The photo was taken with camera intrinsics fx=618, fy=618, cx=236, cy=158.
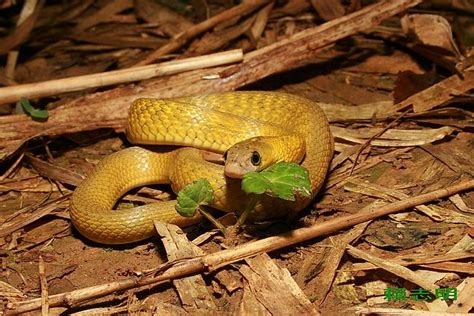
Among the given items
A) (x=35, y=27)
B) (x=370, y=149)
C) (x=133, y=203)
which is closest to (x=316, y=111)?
(x=370, y=149)

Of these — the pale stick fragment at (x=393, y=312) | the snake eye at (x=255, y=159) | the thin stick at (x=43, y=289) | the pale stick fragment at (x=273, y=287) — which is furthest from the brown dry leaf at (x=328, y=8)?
the thin stick at (x=43, y=289)

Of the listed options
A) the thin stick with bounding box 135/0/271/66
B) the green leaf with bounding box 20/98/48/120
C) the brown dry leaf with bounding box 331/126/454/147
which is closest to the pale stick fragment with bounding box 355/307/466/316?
the brown dry leaf with bounding box 331/126/454/147

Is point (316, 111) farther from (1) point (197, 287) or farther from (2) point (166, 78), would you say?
(1) point (197, 287)

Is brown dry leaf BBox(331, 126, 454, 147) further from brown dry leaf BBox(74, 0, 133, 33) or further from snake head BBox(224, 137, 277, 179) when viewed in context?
brown dry leaf BBox(74, 0, 133, 33)

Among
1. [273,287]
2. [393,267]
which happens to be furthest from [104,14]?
[393,267]

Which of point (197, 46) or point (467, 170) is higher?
point (197, 46)

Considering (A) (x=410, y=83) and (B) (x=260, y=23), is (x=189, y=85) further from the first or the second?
(A) (x=410, y=83)
